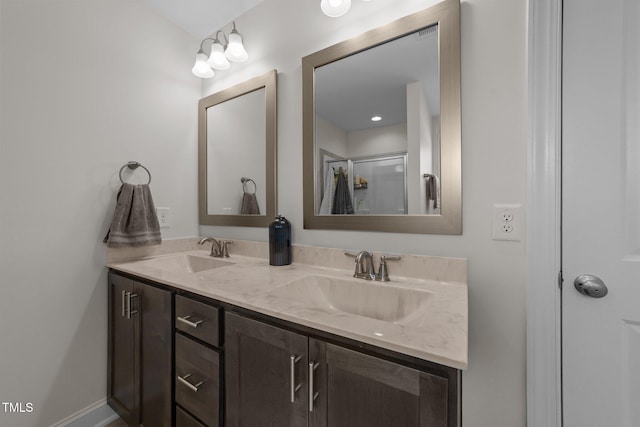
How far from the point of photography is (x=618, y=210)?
79cm

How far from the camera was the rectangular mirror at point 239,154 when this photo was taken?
149 cm

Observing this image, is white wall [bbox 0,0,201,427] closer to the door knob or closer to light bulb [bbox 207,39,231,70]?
light bulb [bbox 207,39,231,70]

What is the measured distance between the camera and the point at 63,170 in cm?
126

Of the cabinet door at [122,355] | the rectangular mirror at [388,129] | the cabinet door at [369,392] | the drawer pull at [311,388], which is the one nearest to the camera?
the cabinet door at [369,392]

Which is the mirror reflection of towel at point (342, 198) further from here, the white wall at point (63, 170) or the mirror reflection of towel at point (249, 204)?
the white wall at point (63, 170)

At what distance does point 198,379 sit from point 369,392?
2.21 ft

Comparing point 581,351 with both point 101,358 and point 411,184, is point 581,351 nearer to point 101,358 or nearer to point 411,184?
point 411,184

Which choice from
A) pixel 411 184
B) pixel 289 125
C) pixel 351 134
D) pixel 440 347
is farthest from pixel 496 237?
pixel 289 125

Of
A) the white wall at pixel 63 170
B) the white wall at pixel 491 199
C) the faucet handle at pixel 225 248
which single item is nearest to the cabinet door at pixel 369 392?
the white wall at pixel 491 199

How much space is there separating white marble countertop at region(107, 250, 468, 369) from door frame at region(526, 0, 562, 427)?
0.25 meters

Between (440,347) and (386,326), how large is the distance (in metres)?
0.13

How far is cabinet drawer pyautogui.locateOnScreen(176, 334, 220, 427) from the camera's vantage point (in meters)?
0.88

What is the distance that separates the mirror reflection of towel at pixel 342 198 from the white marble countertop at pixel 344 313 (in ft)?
0.93

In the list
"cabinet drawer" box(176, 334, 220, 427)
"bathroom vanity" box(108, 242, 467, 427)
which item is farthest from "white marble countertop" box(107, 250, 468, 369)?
"cabinet drawer" box(176, 334, 220, 427)
